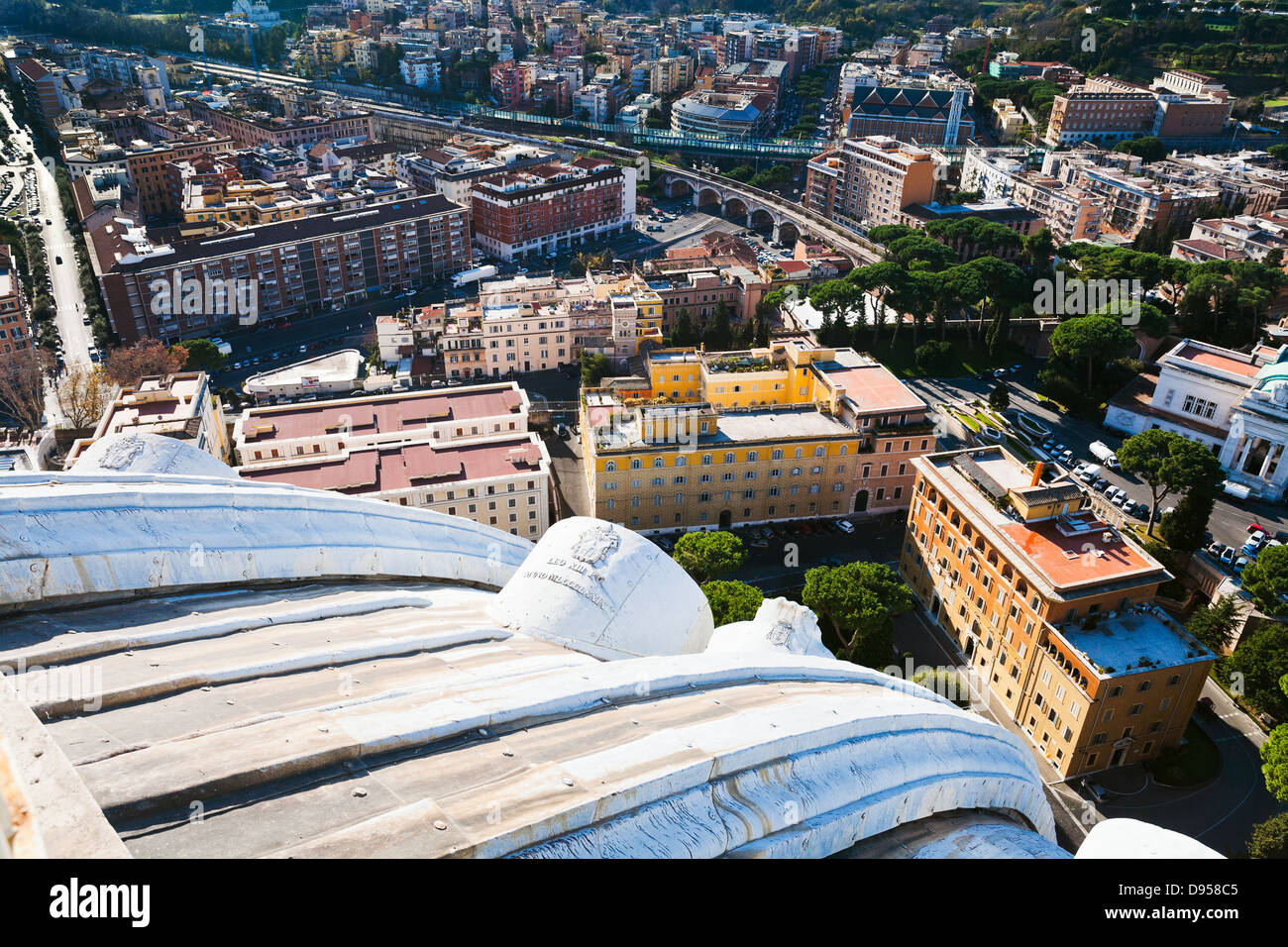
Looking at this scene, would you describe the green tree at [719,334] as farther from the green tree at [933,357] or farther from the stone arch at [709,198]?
the stone arch at [709,198]

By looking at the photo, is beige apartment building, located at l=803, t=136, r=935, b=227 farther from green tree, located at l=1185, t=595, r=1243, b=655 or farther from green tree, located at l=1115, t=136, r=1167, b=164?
green tree, located at l=1185, t=595, r=1243, b=655

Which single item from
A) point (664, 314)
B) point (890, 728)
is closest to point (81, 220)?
point (664, 314)

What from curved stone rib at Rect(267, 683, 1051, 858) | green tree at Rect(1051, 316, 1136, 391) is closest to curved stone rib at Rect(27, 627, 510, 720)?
curved stone rib at Rect(267, 683, 1051, 858)

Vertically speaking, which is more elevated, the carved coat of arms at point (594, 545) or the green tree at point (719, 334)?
the carved coat of arms at point (594, 545)

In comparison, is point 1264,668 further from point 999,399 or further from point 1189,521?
point 999,399

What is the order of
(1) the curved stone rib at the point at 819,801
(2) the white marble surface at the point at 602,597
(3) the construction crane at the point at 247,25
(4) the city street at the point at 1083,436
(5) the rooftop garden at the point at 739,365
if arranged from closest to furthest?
(1) the curved stone rib at the point at 819,801, (2) the white marble surface at the point at 602,597, (4) the city street at the point at 1083,436, (5) the rooftop garden at the point at 739,365, (3) the construction crane at the point at 247,25

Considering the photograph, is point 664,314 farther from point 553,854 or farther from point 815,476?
point 553,854

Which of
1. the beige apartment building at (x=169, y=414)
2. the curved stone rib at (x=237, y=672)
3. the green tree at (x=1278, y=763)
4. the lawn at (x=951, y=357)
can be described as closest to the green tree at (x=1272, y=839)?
the green tree at (x=1278, y=763)
